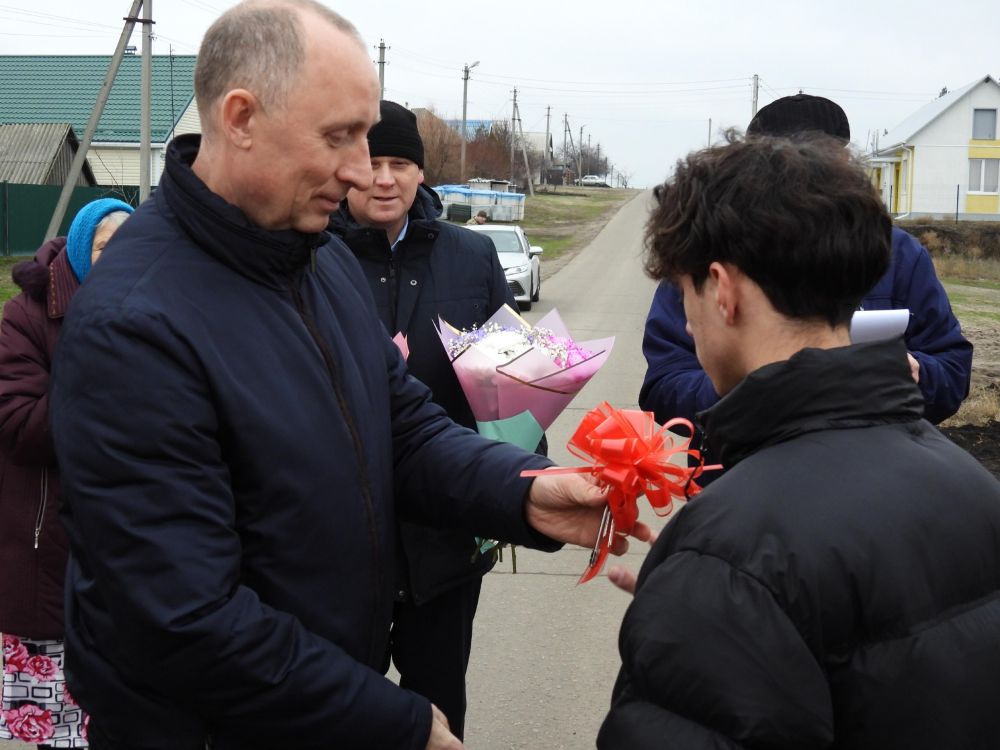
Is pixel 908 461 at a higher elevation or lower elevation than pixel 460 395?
higher

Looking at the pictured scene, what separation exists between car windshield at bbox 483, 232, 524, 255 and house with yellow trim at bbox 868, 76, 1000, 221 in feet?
116

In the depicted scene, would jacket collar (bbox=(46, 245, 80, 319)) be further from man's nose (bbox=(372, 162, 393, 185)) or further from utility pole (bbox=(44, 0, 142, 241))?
utility pole (bbox=(44, 0, 142, 241))

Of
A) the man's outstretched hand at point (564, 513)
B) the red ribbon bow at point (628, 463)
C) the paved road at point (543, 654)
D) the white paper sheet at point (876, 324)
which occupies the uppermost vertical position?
the white paper sheet at point (876, 324)

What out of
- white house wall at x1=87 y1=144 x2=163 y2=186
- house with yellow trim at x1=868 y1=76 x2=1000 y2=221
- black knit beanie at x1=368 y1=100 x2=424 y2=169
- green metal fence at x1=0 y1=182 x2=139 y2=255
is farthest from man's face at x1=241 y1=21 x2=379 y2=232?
house with yellow trim at x1=868 y1=76 x2=1000 y2=221

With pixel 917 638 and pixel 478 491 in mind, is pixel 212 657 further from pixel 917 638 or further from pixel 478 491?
pixel 917 638

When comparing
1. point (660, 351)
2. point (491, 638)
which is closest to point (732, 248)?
point (660, 351)

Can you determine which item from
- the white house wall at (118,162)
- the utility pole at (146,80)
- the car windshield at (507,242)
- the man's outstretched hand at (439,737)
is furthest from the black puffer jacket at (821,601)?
the white house wall at (118,162)

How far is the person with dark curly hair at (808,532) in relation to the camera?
1.41 metres

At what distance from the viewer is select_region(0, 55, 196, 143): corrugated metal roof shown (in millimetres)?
38406

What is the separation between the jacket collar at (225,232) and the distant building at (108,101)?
3648 cm

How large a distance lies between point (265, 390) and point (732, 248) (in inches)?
33.4

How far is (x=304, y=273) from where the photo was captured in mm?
2205

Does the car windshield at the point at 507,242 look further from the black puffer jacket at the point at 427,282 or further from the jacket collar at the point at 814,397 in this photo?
the jacket collar at the point at 814,397

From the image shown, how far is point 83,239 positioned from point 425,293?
1.11 meters
